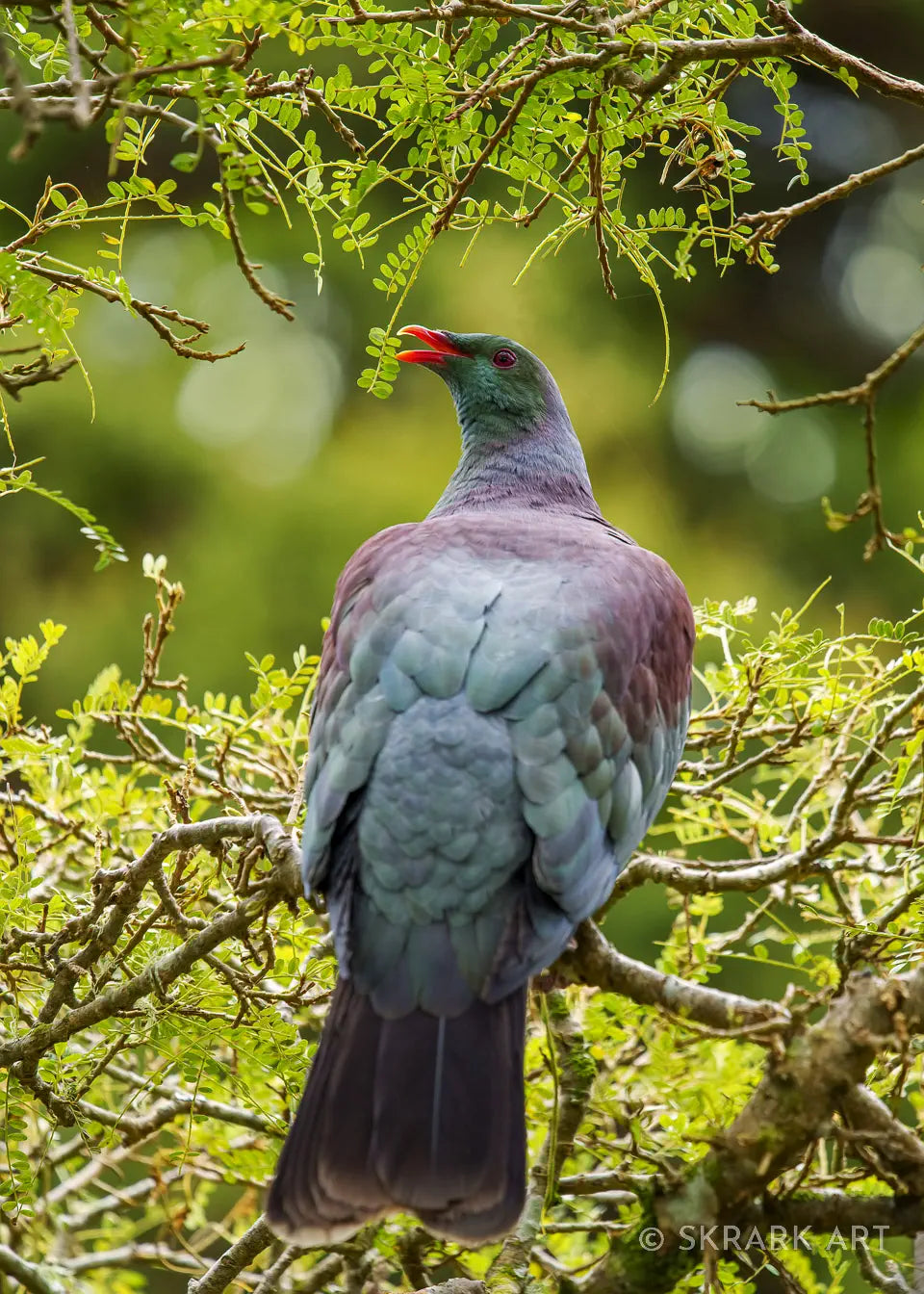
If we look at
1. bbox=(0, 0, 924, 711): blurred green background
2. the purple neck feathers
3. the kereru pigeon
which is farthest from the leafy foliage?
bbox=(0, 0, 924, 711): blurred green background

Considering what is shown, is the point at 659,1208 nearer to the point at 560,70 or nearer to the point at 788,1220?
the point at 788,1220

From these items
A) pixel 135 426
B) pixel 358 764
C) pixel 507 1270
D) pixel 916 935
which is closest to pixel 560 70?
pixel 358 764

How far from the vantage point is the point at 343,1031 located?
168 centimetres

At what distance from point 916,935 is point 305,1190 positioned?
0.81 meters

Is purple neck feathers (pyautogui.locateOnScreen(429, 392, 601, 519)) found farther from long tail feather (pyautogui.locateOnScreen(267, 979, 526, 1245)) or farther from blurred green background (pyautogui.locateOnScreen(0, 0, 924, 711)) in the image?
blurred green background (pyautogui.locateOnScreen(0, 0, 924, 711))

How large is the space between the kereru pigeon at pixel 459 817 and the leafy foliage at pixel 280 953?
16 centimetres

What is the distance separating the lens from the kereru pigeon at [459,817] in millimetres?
1601

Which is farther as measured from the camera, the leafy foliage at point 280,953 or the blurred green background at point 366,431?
the blurred green background at point 366,431

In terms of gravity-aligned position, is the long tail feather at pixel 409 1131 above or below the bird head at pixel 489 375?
below

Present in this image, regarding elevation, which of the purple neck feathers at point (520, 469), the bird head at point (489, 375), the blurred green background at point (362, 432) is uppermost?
the bird head at point (489, 375)

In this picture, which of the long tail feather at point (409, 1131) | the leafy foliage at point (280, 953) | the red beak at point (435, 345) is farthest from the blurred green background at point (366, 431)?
the long tail feather at point (409, 1131)

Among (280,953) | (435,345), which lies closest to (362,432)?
(435,345)

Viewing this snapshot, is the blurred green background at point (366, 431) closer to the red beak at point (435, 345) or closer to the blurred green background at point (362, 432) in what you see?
the blurred green background at point (362, 432)

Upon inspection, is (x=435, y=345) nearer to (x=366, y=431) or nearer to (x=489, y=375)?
(x=489, y=375)
